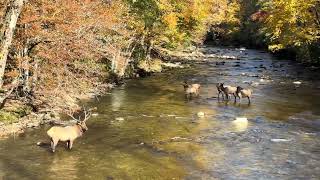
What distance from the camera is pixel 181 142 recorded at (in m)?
20.7

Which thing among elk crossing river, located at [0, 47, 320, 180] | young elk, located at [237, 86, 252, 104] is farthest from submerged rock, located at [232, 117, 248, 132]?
young elk, located at [237, 86, 252, 104]

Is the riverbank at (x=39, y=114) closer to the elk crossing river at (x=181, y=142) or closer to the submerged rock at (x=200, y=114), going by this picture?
the elk crossing river at (x=181, y=142)

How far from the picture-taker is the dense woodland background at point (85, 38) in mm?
22406

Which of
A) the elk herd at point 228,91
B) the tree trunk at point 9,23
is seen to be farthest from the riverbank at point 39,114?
the elk herd at point 228,91

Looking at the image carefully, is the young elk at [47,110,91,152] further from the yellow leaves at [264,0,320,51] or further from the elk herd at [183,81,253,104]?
the yellow leaves at [264,0,320,51]

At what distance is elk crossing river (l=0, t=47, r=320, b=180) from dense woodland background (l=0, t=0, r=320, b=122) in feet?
8.14

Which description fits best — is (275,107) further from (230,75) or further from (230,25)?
(230,25)

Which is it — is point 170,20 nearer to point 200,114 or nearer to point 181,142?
point 200,114

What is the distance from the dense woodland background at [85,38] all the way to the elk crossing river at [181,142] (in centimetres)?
248

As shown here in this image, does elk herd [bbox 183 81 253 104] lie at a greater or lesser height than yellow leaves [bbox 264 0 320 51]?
lesser

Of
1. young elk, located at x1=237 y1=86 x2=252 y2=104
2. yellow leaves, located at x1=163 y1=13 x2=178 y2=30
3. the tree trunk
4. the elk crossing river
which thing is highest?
yellow leaves, located at x1=163 y1=13 x2=178 y2=30

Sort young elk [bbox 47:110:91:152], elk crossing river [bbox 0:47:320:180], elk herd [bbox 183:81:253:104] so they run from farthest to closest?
elk herd [bbox 183:81:253:104] < young elk [bbox 47:110:91:152] < elk crossing river [bbox 0:47:320:180]

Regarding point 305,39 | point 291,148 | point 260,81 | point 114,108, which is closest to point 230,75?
point 260,81

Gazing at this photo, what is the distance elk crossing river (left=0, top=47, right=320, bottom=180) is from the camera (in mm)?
16812
